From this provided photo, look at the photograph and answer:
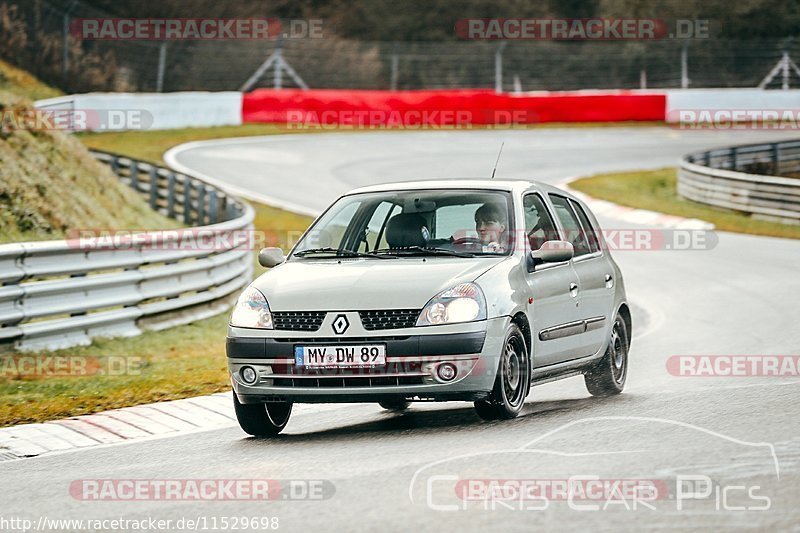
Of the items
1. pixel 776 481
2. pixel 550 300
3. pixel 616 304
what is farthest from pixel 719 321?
pixel 776 481

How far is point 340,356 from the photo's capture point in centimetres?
836

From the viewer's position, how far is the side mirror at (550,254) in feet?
30.5

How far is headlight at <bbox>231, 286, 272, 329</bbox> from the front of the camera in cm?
862

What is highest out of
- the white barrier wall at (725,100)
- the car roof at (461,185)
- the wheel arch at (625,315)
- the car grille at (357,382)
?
the car roof at (461,185)

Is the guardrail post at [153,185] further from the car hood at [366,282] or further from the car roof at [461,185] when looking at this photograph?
the car hood at [366,282]

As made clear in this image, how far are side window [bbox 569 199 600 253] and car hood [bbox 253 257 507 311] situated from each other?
1.66 m

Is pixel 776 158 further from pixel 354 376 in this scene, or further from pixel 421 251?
pixel 354 376

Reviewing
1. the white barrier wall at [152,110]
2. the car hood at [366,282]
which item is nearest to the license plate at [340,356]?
the car hood at [366,282]

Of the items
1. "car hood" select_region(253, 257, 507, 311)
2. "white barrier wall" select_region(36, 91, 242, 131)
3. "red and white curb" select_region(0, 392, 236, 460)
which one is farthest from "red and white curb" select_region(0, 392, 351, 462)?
"white barrier wall" select_region(36, 91, 242, 131)

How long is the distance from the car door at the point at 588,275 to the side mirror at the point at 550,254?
→ 0.62 meters

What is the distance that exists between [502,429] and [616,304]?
7.88 feet

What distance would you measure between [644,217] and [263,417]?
61.6 ft

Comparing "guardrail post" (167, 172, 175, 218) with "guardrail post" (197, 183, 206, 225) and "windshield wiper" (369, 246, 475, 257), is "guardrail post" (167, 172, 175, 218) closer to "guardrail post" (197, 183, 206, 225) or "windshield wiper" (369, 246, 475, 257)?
"guardrail post" (197, 183, 206, 225)

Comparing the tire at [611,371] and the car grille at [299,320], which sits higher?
the car grille at [299,320]
